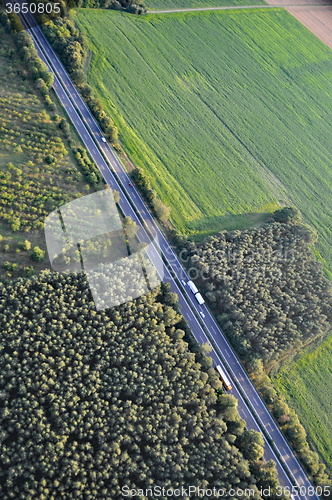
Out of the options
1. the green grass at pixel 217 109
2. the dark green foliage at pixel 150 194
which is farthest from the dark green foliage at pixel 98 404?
the green grass at pixel 217 109

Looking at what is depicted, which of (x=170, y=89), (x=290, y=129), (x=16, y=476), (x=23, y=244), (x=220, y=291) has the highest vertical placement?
(x=290, y=129)

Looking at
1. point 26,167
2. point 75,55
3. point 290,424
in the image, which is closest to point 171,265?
point 290,424

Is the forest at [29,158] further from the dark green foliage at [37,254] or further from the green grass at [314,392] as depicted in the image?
the green grass at [314,392]

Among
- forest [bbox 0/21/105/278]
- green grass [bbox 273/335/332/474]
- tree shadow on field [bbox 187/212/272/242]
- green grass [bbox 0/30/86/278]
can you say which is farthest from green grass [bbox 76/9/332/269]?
green grass [bbox 273/335/332/474]

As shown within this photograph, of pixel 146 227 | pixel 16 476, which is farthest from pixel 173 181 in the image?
pixel 16 476

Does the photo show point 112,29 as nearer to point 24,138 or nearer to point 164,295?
point 24,138

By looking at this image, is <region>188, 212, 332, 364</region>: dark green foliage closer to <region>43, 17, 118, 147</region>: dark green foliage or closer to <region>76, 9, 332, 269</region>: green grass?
<region>76, 9, 332, 269</region>: green grass
